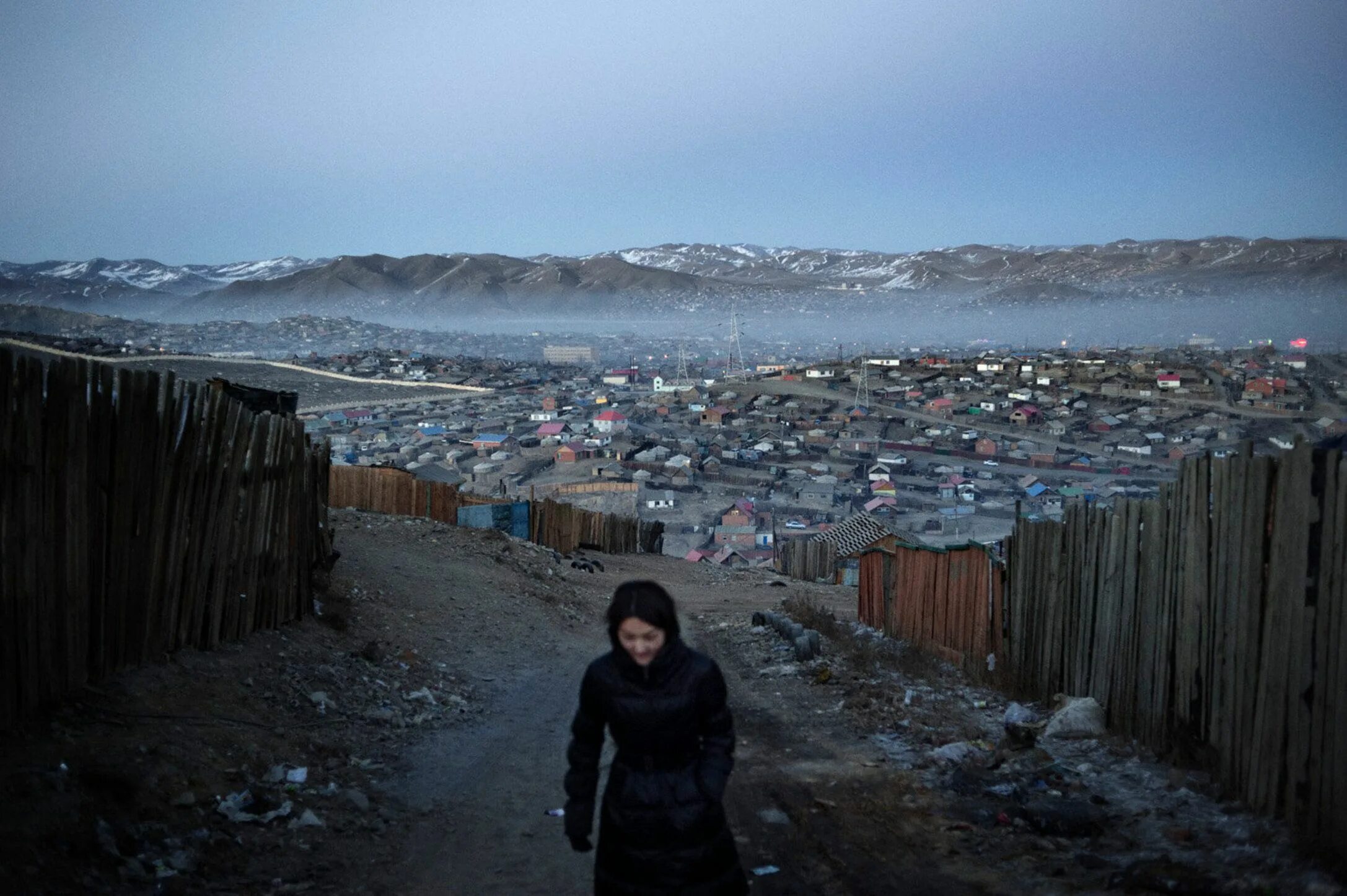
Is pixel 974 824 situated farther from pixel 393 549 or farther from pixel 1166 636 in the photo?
pixel 393 549

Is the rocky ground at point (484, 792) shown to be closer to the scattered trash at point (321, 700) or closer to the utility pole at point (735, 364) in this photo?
the scattered trash at point (321, 700)

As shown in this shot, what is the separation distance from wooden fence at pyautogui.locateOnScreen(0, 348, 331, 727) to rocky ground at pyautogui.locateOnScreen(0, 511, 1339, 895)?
0.25 meters

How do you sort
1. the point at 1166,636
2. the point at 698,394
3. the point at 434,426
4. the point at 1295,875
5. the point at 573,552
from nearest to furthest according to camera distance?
the point at 1295,875 → the point at 1166,636 → the point at 573,552 → the point at 434,426 → the point at 698,394

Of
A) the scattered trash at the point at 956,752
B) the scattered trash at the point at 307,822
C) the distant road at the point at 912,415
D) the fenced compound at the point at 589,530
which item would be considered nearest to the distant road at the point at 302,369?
the fenced compound at the point at 589,530

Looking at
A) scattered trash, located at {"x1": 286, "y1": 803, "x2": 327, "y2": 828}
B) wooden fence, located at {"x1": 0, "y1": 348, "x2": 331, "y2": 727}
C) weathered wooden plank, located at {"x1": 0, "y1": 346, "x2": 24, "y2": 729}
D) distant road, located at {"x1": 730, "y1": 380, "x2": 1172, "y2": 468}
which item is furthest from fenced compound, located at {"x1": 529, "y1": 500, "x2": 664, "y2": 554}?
weathered wooden plank, located at {"x1": 0, "y1": 346, "x2": 24, "y2": 729}

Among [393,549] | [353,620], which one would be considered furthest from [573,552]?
[353,620]

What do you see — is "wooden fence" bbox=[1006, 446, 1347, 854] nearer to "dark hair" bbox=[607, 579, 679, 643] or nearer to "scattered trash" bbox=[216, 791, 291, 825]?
"dark hair" bbox=[607, 579, 679, 643]

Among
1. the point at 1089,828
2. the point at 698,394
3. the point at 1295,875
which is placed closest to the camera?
the point at 1295,875

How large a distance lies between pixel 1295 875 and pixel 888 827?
197 centimetres

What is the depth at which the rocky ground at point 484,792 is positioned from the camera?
4.34 m

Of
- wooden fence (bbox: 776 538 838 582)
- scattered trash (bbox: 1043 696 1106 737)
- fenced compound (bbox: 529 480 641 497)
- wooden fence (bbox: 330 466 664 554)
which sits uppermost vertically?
scattered trash (bbox: 1043 696 1106 737)

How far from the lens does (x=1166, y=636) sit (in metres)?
5.84

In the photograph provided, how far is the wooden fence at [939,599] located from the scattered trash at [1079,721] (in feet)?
7.45

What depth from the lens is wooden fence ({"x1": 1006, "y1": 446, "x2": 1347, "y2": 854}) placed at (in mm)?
4293
